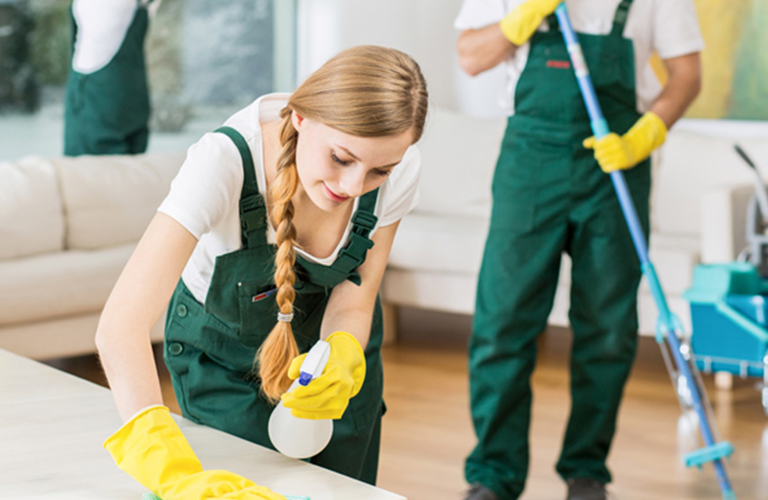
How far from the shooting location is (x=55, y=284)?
338 cm

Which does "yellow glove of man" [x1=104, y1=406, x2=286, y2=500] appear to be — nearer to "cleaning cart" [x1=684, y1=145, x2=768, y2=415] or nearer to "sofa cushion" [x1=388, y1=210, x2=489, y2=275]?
"cleaning cart" [x1=684, y1=145, x2=768, y2=415]

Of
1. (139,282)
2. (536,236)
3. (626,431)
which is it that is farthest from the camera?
(626,431)

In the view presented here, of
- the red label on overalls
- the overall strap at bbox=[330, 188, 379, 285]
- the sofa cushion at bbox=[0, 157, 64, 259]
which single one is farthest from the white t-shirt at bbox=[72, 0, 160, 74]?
the overall strap at bbox=[330, 188, 379, 285]

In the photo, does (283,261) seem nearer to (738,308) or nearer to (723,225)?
(738,308)

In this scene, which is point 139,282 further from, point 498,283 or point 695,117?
point 695,117

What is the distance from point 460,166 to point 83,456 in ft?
12.1

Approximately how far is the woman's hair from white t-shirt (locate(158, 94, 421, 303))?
0.17ft

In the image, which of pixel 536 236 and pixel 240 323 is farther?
pixel 536 236

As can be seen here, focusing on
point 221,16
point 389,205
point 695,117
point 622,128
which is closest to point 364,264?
point 389,205

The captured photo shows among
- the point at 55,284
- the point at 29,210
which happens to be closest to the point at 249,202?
the point at 55,284

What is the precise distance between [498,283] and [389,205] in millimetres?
986

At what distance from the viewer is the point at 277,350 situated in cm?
135

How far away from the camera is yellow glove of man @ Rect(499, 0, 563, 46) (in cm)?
230

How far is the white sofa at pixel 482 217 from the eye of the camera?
3.73m
